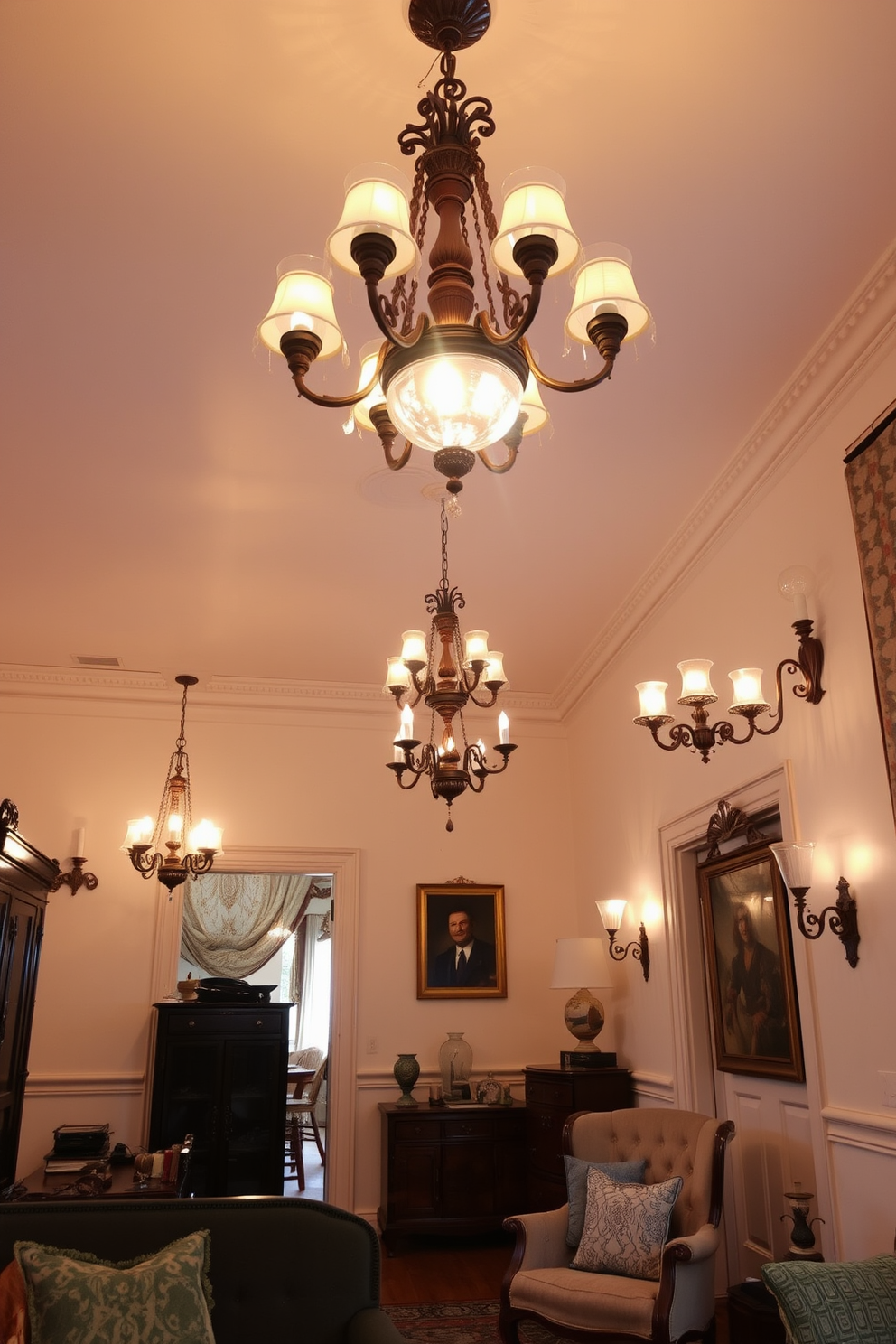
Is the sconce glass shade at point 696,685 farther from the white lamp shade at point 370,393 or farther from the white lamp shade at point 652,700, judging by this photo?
the white lamp shade at point 370,393

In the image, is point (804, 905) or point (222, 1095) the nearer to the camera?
point (804, 905)

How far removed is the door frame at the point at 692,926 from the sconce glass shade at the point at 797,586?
2.29 feet

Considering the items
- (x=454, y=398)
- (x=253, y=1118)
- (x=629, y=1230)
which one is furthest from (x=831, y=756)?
(x=253, y=1118)

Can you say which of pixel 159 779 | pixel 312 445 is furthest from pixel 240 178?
pixel 159 779

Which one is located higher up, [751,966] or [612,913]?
[612,913]

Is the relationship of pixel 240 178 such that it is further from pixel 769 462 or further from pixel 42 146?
pixel 769 462

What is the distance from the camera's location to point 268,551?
18.0 feet

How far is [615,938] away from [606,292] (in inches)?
202

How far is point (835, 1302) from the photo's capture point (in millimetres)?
2602

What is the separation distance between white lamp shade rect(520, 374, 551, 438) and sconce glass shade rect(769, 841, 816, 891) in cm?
212

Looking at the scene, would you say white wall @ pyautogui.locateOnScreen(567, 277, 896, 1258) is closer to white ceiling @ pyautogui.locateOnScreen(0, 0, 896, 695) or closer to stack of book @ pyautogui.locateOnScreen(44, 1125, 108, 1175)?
white ceiling @ pyautogui.locateOnScreen(0, 0, 896, 695)

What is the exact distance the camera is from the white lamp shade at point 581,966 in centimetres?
616

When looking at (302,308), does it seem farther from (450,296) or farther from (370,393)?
(370,393)

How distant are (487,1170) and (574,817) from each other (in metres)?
2.50
